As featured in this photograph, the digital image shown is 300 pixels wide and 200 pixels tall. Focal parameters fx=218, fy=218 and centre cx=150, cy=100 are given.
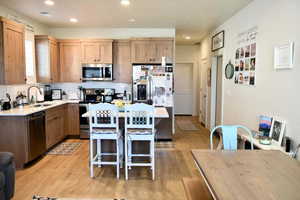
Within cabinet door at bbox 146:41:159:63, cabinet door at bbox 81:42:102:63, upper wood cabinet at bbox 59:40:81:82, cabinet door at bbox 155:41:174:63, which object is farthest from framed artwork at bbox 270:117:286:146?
upper wood cabinet at bbox 59:40:81:82

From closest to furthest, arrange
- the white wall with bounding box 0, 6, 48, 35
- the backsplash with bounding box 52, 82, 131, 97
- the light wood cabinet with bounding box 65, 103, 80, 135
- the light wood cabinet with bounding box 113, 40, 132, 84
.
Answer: the white wall with bounding box 0, 6, 48, 35 → the light wood cabinet with bounding box 65, 103, 80, 135 → the light wood cabinet with bounding box 113, 40, 132, 84 → the backsplash with bounding box 52, 82, 131, 97

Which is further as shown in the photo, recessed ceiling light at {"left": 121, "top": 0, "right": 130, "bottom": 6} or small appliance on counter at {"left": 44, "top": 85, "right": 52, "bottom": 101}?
small appliance on counter at {"left": 44, "top": 85, "right": 52, "bottom": 101}

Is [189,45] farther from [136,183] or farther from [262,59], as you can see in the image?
[136,183]

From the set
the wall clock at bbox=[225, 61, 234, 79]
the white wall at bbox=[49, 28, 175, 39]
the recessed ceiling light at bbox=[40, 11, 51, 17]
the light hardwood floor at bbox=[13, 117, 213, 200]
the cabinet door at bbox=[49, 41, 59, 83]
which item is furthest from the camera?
the white wall at bbox=[49, 28, 175, 39]

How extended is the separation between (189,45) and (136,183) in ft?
21.9

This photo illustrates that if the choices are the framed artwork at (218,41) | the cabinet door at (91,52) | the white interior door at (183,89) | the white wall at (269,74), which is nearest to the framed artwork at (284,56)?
the white wall at (269,74)

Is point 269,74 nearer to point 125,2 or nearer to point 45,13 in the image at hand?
point 125,2

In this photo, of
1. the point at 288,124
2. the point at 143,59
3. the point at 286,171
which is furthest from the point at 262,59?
the point at 143,59

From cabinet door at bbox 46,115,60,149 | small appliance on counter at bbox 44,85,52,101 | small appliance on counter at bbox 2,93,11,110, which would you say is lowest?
cabinet door at bbox 46,115,60,149

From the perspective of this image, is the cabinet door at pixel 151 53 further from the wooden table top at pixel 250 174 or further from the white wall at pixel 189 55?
the wooden table top at pixel 250 174

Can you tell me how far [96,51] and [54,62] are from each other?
1.07 m

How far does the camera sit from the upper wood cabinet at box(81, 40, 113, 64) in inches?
219

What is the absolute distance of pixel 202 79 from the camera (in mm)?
7457

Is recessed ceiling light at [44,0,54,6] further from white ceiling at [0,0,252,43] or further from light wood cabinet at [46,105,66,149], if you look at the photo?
light wood cabinet at [46,105,66,149]
